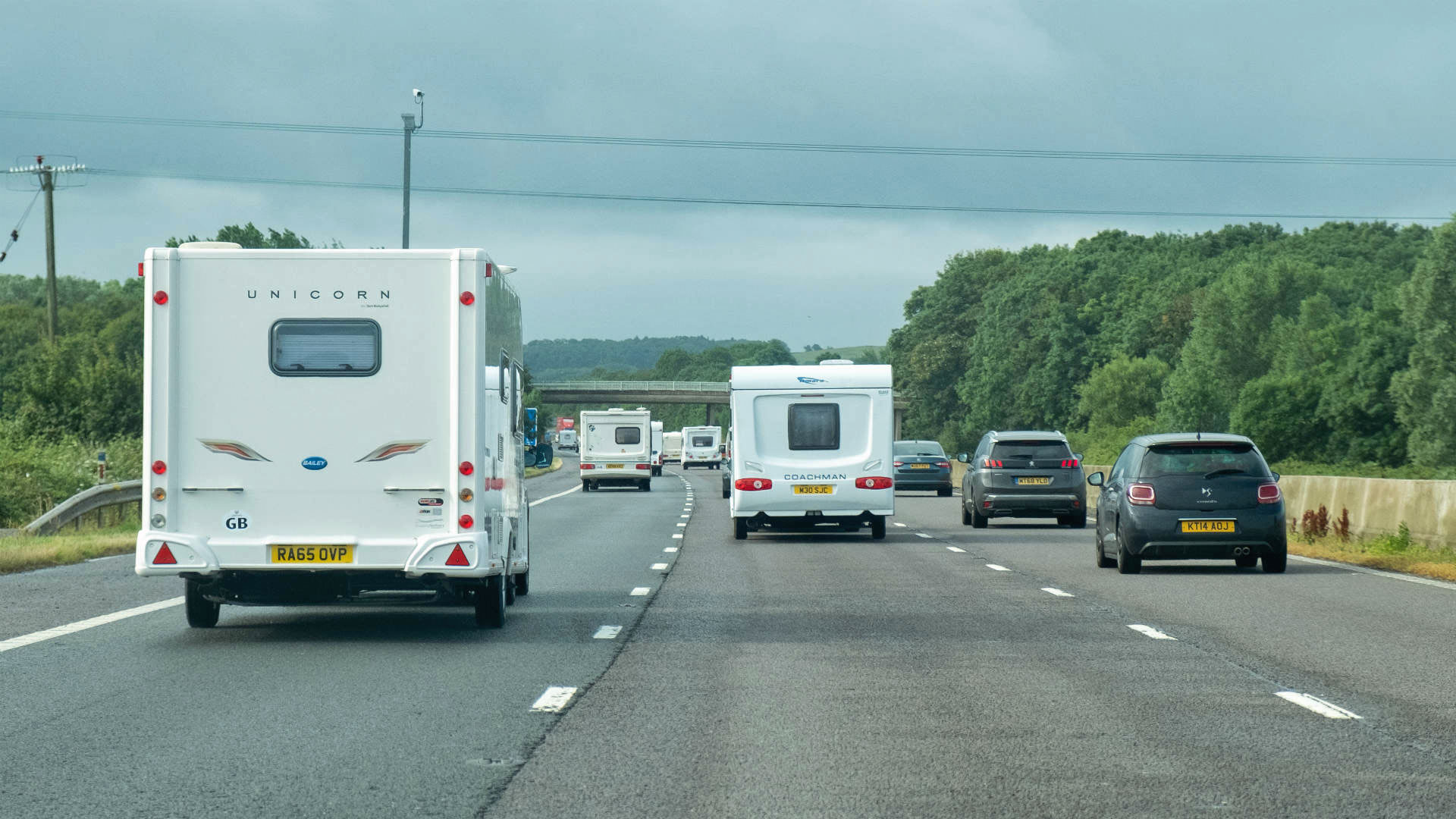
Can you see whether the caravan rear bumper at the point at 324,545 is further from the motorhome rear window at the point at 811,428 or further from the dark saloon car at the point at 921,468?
the dark saloon car at the point at 921,468

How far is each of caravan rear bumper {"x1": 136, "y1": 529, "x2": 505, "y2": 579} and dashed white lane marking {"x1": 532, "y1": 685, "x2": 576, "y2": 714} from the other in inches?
86.0

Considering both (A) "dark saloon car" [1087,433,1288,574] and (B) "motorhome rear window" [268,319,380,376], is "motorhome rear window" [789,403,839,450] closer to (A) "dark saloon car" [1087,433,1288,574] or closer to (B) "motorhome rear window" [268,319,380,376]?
(A) "dark saloon car" [1087,433,1288,574]

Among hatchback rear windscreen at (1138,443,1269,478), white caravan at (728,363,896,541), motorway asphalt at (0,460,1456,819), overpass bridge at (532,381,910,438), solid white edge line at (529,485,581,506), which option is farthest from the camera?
overpass bridge at (532,381,910,438)

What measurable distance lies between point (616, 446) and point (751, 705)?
46.1 meters

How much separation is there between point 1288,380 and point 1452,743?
273ft

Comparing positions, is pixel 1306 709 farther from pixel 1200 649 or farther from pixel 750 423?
pixel 750 423

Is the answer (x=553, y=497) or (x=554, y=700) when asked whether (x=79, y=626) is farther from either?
(x=553, y=497)

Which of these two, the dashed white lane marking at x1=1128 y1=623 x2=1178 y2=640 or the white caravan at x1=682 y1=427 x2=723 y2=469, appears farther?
the white caravan at x1=682 y1=427 x2=723 y2=469

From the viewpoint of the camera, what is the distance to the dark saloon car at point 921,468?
4778 cm

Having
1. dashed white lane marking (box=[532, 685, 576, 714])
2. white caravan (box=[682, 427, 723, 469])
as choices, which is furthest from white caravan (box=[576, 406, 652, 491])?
white caravan (box=[682, 427, 723, 469])

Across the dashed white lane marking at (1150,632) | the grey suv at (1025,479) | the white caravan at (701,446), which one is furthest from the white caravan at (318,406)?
the white caravan at (701,446)

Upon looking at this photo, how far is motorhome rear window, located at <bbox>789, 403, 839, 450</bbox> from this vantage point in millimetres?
25438

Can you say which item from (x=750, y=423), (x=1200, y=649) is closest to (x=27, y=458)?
(x=750, y=423)

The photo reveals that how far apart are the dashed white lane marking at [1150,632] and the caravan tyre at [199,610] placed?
643 centimetres
